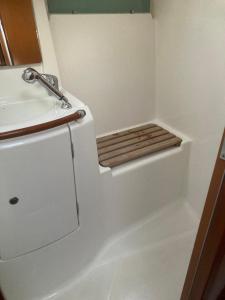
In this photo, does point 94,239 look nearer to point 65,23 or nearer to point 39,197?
point 39,197

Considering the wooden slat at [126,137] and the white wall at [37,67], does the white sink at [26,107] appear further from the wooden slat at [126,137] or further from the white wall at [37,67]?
the wooden slat at [126,137]

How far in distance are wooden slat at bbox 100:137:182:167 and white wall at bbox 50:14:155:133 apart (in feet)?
1.29

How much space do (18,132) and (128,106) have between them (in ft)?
3.45

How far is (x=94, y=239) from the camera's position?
1263 millimetres

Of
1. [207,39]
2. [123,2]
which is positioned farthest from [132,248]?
[123,2]

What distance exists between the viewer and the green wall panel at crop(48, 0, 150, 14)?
124 cm

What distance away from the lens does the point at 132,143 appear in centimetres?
147

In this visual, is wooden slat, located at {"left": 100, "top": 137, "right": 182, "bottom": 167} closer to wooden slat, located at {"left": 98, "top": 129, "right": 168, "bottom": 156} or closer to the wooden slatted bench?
the wooden slatted bench

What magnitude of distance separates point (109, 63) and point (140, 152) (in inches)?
25.8

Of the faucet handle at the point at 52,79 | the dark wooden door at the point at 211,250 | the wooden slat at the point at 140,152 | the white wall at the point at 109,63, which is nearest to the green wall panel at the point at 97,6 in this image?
the white wall at the point at 109,63

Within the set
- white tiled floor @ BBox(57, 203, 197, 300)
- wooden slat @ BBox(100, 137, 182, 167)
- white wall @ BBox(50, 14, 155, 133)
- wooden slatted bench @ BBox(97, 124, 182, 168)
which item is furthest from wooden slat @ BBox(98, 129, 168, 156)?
white tiled floor @ BBox(57, 203, 197, 300)

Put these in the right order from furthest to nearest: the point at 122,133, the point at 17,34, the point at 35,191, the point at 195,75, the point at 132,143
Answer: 1. the point at 122,133
2. the point at 132,143
3. the point at 195,75
4. the point at 17,34
5. the point at 35,191

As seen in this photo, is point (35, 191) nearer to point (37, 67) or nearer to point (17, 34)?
point (37, 67)

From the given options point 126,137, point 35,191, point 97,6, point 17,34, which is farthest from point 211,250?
point 97,6
